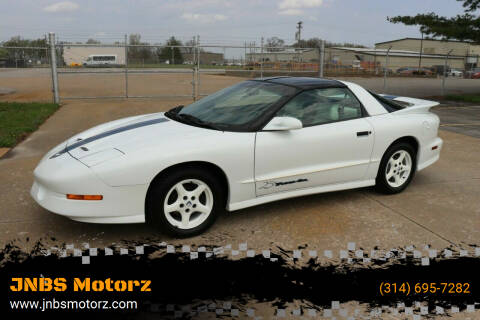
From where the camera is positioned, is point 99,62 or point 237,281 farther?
point 99,62

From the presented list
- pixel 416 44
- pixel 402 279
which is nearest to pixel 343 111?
pixel 402 279

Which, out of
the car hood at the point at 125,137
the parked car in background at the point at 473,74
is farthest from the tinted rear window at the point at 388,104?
the parked car in background at the point at 473,74

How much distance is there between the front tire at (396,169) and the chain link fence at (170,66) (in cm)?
1007

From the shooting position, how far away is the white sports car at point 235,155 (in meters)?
3.27

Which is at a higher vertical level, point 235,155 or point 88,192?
point 235,155

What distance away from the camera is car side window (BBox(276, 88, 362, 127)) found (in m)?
4.04

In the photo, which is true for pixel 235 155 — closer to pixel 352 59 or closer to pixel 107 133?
pixel 107 133

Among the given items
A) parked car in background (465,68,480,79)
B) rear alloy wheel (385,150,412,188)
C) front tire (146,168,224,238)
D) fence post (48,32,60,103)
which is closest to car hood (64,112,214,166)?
front tire (146,168,224,238)

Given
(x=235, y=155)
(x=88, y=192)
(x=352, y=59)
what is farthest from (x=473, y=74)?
(x=88, y=192)

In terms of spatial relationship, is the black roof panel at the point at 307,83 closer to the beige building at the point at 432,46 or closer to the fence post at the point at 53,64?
the fence post at the point at 53,64

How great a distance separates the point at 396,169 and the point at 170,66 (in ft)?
68.0

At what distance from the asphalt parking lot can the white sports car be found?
0.23 meters

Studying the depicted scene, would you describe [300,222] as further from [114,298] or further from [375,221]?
[114,298]

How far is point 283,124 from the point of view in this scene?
12.3 ft
